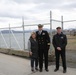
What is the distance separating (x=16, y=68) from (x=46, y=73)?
169cm

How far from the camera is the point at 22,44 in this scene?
14.4 metres

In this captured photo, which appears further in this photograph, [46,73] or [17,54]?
[17,54]

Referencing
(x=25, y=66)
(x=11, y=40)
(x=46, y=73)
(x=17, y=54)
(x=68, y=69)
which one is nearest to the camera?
(x=46, y=73)

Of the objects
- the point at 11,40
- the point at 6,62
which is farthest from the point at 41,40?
the point at 11,40

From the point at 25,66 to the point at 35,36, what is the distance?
6.44ft

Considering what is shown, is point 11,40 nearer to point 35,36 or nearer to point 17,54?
point 17,54

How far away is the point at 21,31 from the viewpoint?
1430 centimetres

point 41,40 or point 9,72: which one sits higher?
point 41,40

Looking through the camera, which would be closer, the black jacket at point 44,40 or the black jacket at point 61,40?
the black jacket at point 61,40

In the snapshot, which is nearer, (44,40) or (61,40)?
(61,40)

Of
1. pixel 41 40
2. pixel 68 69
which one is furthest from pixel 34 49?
pixel 68 69

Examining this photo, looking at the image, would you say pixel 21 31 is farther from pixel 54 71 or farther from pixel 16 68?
Answer: pixel 54 71

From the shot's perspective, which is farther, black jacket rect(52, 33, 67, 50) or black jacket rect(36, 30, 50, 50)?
black jacket rect(36, 30, 50, 50)

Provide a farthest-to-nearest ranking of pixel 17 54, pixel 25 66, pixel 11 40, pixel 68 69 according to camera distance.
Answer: pixel 11 40, pixel 17 54, pixel 25 66, pixel 68 69
